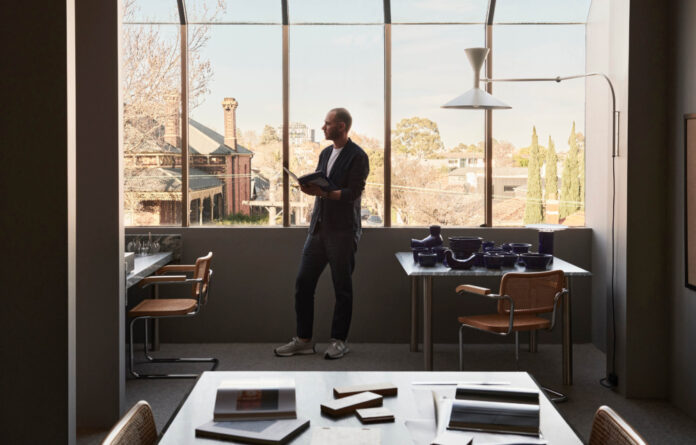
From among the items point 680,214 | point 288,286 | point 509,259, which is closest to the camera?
point 680,214

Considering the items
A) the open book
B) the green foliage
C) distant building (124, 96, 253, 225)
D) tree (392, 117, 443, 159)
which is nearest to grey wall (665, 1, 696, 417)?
tree (392, 117, 443, 159)

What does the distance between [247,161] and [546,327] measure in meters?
3.03

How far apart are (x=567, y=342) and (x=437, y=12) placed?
10.0ft

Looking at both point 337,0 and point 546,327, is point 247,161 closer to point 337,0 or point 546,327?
point 337,0

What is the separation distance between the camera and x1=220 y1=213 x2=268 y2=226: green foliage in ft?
21.7

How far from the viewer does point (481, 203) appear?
6609 mm

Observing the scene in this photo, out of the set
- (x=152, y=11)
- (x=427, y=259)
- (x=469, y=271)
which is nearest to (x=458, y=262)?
(x=469, y=271)

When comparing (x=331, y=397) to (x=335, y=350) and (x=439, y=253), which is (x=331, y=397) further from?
(x=335, y=350)

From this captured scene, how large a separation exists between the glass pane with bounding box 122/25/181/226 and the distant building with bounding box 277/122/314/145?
37.4 inches

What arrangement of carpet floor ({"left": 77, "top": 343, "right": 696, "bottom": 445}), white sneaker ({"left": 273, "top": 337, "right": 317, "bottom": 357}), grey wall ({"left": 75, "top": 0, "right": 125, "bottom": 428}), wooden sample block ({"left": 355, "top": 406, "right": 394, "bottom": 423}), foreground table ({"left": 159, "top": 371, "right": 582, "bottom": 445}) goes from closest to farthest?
foreground table ({"left": 159, "top": 371, "right": 582, "bottom": 445}) → wooden sample block ({"left": 355, "top": 406, "right": 394, "bottom": 423}) → grey wall ({"left": 75, "top": 0, "right": 125, "bottom": 428}) → carpet floor ({"left": 77, "top": 343, "right": 696, "bottom": 445}) → white sneaker ({"left": 273, "top": 337, "right": 317, "bottom": 357})

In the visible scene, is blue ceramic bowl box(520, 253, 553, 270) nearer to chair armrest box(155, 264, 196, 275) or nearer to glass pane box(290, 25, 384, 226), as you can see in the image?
glass pane box(290, 25, 384, 226)

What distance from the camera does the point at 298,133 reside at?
660 cm

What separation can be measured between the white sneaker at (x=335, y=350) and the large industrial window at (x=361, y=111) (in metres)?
1.15

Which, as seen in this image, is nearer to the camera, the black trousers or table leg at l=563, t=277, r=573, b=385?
table leg at l=563, t=277, r=573, b=385
